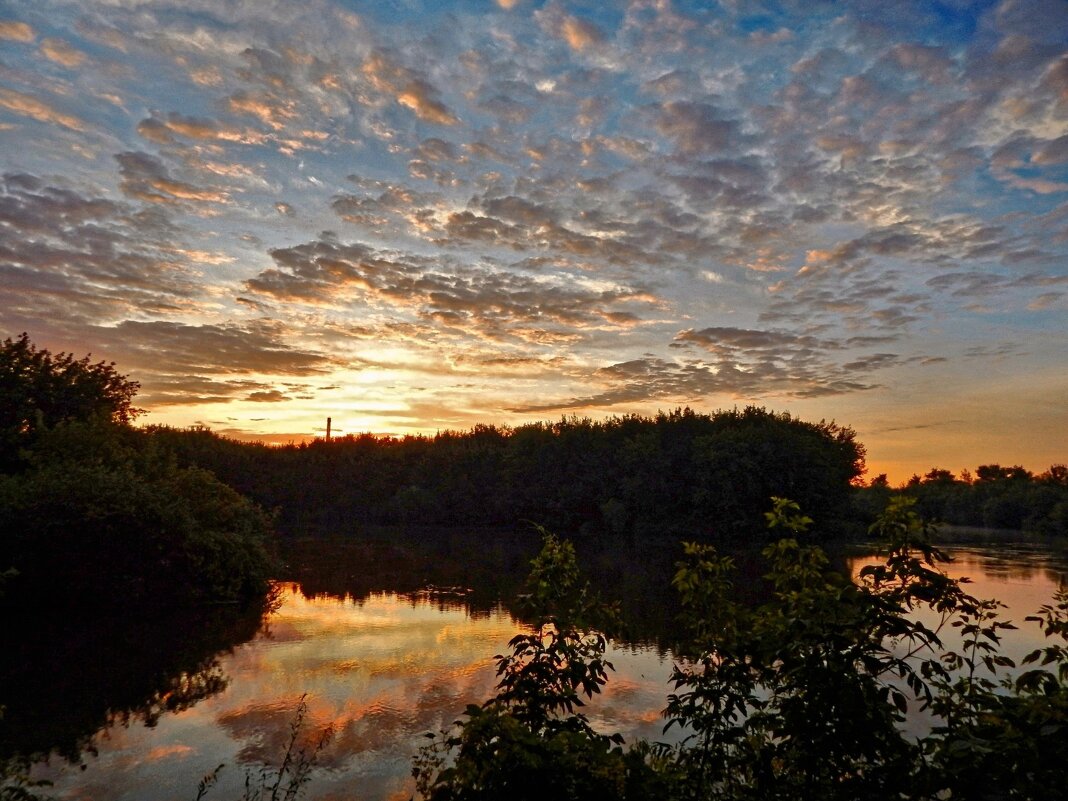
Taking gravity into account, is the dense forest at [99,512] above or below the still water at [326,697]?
above

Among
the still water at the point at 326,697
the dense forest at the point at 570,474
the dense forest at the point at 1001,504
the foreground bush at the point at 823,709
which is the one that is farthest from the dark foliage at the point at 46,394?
the dense forest at the point at 1001,504

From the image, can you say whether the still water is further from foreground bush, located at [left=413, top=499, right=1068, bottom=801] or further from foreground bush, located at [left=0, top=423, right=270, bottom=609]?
foreground bush, located at [left=413, top=499, right=1068, bottom=801]

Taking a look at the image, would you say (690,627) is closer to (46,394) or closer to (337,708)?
(337,708)

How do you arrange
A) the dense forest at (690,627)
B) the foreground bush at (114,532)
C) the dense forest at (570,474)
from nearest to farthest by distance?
1. the dense forest at (690,627)
2. the foreground bush at (114,532)
3. the dense forest at (570,474)

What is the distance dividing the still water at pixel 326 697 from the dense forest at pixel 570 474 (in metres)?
25.6

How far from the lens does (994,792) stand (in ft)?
10.1

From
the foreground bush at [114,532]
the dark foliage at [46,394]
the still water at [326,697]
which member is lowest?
the still water at [326,697]

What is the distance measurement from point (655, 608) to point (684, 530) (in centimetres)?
3552

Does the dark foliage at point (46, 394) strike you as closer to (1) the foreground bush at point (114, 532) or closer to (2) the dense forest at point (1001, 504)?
(1) the foreground bush at point (114, 532)

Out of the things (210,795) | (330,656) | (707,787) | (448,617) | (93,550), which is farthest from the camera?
(448,617)

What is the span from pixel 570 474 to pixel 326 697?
5341 centimetres

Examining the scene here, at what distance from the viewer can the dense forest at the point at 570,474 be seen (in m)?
51.3

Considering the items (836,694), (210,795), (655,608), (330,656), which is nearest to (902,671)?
(836,694)

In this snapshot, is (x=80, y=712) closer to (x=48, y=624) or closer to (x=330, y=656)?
(x=330, y=656)
